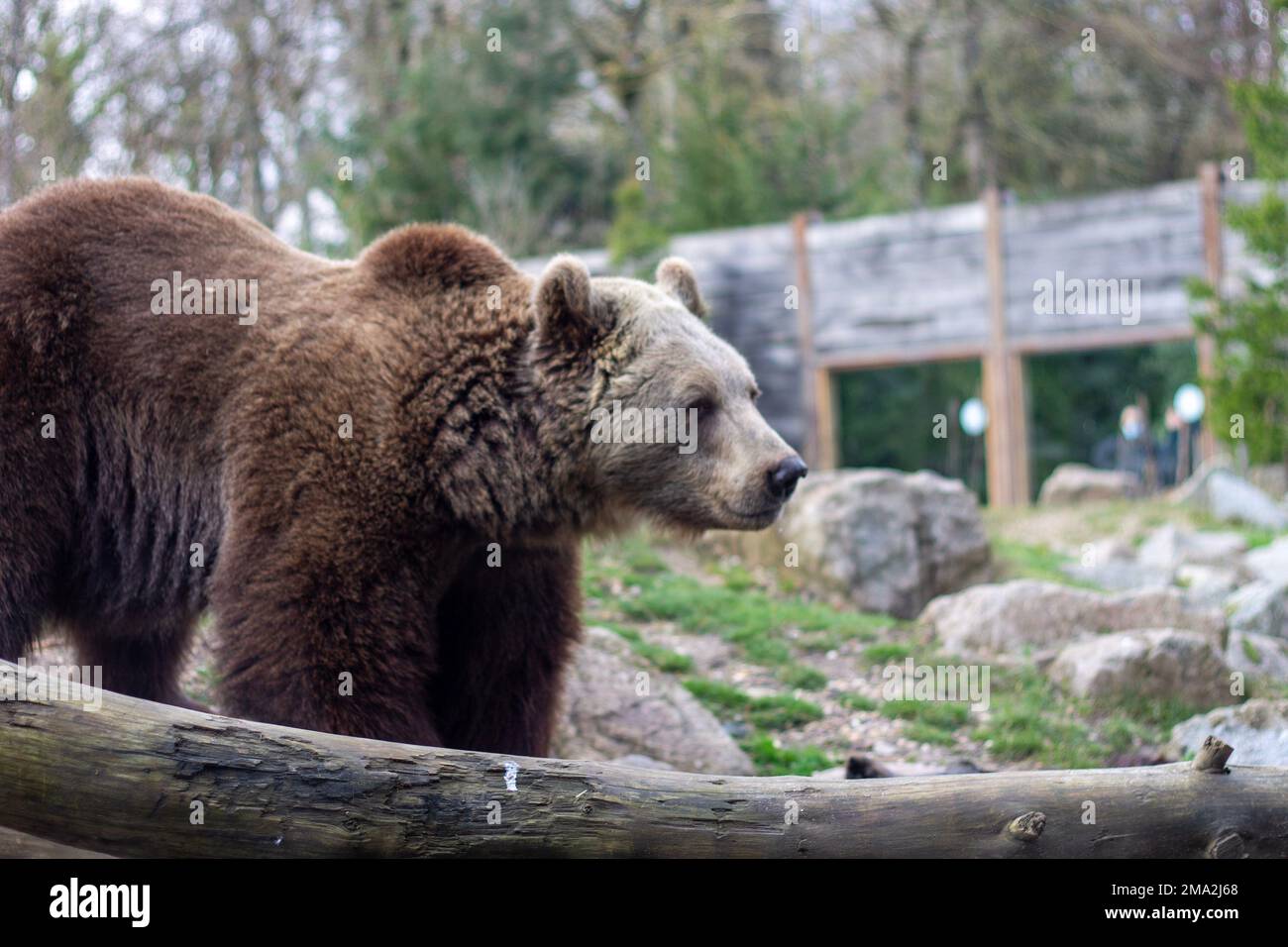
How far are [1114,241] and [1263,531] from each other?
4.30 metres

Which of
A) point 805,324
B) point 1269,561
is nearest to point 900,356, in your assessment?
point 805,324

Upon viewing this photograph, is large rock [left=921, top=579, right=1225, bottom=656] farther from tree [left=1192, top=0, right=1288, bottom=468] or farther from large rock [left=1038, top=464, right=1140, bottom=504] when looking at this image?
large rock [left=1038, top=464, right=1140, bottom=504]

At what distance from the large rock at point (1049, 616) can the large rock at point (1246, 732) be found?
1643 mm

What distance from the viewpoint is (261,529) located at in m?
4.47

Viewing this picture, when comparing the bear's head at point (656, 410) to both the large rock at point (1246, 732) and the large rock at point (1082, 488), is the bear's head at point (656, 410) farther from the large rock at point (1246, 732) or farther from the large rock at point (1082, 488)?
the large rock at point (1082, 488)

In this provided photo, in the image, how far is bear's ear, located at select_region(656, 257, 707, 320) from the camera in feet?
17.9

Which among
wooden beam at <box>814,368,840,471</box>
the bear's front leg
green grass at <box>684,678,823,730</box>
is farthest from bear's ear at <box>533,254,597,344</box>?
wooden beam at <box>814,368,840,471</box>

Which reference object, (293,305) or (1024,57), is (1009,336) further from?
(293,305)

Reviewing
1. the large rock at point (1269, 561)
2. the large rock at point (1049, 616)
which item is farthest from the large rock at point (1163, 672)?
the large rock at point (1269, 561)

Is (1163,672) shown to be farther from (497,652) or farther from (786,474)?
(497,652)

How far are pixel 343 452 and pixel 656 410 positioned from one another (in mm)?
1135

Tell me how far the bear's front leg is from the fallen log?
1.63 metres
